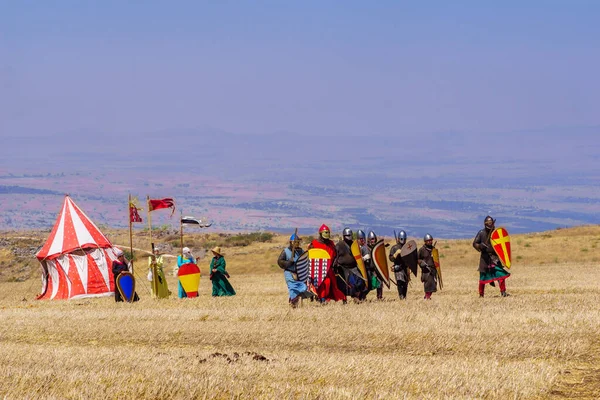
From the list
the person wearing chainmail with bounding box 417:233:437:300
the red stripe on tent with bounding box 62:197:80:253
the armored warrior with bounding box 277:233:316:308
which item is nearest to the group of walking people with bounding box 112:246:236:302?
the armored warrior with bounding box 277:233:316:308

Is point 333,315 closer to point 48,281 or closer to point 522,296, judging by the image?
point 522,296

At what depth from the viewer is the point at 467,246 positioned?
47.0 metres

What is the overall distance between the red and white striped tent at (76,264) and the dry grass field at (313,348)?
7732 mm

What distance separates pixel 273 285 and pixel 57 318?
481 inches

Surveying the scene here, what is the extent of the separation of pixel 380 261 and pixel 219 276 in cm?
485

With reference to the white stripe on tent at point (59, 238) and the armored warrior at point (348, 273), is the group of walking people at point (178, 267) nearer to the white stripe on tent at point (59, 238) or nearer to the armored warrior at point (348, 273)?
the armored warrior at point (348, 273)

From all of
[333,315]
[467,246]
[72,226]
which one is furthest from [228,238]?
[333,315]

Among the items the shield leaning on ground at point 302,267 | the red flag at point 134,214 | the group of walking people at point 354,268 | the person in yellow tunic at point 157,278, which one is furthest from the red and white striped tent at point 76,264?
the shield leaning on ground at point 302,267

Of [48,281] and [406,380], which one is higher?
[406,380]

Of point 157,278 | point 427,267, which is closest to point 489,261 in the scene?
point 427,267

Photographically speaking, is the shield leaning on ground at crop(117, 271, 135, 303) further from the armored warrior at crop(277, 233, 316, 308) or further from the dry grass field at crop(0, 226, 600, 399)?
the armored warrior at crop(277, 233, 316, 308)

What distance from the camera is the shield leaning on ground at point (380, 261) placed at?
2211 centimetres

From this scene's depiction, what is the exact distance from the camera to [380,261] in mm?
22234

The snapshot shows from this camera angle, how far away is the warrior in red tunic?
2127 centimetres
